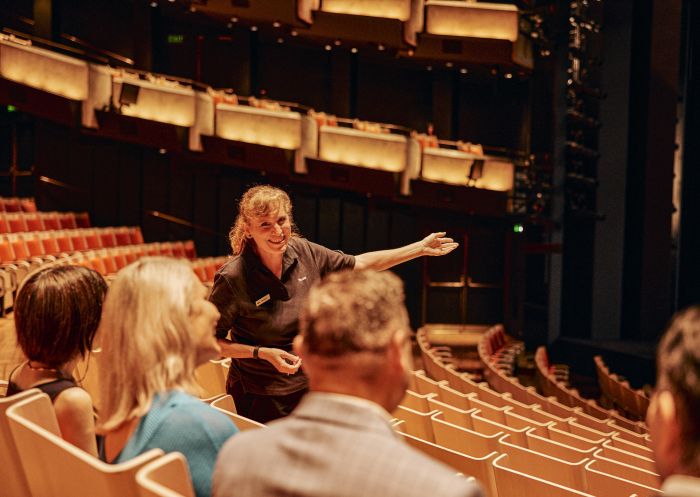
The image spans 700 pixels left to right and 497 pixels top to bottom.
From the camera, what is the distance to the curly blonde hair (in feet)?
3.64

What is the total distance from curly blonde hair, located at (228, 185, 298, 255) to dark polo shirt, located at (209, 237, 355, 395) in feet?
0.09

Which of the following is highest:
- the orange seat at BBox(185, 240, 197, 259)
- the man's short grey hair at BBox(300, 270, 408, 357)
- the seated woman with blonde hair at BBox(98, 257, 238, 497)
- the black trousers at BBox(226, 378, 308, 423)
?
the man's short grey hair at BBox(300, 270, 408, 357)

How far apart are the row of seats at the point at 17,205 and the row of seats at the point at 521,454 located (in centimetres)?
365

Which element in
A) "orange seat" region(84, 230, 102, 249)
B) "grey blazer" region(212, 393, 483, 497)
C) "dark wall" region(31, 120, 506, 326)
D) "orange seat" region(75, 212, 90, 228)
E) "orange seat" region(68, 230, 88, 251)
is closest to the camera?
"grey blazer" region(212, 393, 483, 497)

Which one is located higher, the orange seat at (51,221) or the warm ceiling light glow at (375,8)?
the warm ceiling light glow at (375,8)

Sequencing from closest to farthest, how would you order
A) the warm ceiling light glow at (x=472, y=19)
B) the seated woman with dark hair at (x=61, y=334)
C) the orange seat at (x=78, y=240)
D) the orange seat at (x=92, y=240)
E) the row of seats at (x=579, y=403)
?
the seated woman with dark hair at (x=61, y=334) < the row of seats at (x=579, y=403) < the orange seat at (x=78, y=240) < the orange seat at (x=92, y=240) < the warm ceiling light glow at (x=472, y=19)

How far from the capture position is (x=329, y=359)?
493 millimetres

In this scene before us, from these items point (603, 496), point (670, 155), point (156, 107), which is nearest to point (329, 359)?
point (603, 496)

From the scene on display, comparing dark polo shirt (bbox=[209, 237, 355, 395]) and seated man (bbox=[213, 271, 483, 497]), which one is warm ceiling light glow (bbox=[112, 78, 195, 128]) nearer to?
dark polo shirt (bbox=[209, 237, 355, 395])

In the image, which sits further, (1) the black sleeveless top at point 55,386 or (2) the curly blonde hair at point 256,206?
(2) the curly blonde hair at point 256,206

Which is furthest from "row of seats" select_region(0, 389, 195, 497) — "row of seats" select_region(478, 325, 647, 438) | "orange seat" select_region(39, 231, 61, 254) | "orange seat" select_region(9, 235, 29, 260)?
"orange seat" select_region(39, 231, 61, 254)

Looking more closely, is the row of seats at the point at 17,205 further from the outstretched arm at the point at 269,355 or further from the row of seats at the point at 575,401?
the outstretched arm at the point at 269,355

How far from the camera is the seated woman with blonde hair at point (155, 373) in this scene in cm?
65

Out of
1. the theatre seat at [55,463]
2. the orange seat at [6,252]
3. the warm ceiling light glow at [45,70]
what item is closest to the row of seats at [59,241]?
the orange seat at [6,252]
